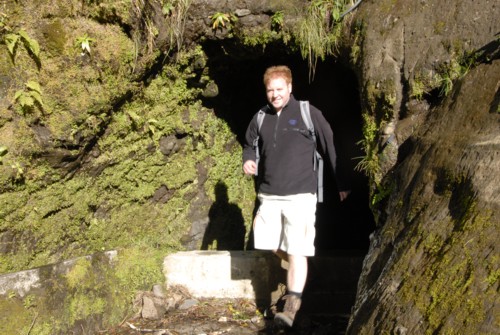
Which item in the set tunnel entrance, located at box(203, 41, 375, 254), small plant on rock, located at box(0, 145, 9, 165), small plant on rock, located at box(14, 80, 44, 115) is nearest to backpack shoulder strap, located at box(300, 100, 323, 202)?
tunnel entrance, located at box(203, 41, 375, 254)

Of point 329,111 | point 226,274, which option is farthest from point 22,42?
point 329,111

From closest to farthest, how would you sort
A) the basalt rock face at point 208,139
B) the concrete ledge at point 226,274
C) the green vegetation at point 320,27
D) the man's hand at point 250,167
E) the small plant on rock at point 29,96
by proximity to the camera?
the basalt rock face at point 208,139 < the small plant on rock at point 29,96 < the man's hand at point 250,167 < the green vegetation at point 320,27 < the concrete ledge at point 226,274

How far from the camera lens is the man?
4738mm

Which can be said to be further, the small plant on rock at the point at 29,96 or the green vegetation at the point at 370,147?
the green vegetation at the point at 370,147

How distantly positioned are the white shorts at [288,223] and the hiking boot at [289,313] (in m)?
0.40

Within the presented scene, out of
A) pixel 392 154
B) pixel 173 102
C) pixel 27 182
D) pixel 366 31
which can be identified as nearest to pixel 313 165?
pixel 392 154

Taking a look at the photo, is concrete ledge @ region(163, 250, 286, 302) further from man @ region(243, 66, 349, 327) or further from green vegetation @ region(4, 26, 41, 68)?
green vegetation @ region(4, 26, 41, 68)

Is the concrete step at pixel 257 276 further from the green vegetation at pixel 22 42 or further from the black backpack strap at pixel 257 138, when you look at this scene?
the green vegetation at pixel 22 42

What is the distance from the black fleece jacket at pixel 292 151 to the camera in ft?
15.6

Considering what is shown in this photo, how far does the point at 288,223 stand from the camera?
4.81m

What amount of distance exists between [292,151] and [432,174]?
4.90 feet

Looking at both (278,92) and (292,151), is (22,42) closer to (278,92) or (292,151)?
(278,92)

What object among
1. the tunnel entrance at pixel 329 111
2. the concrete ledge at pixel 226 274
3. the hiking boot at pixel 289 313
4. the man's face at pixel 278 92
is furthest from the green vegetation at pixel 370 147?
the tunnel entrance at pixel 329 111

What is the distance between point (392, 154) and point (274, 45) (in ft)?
6.54
